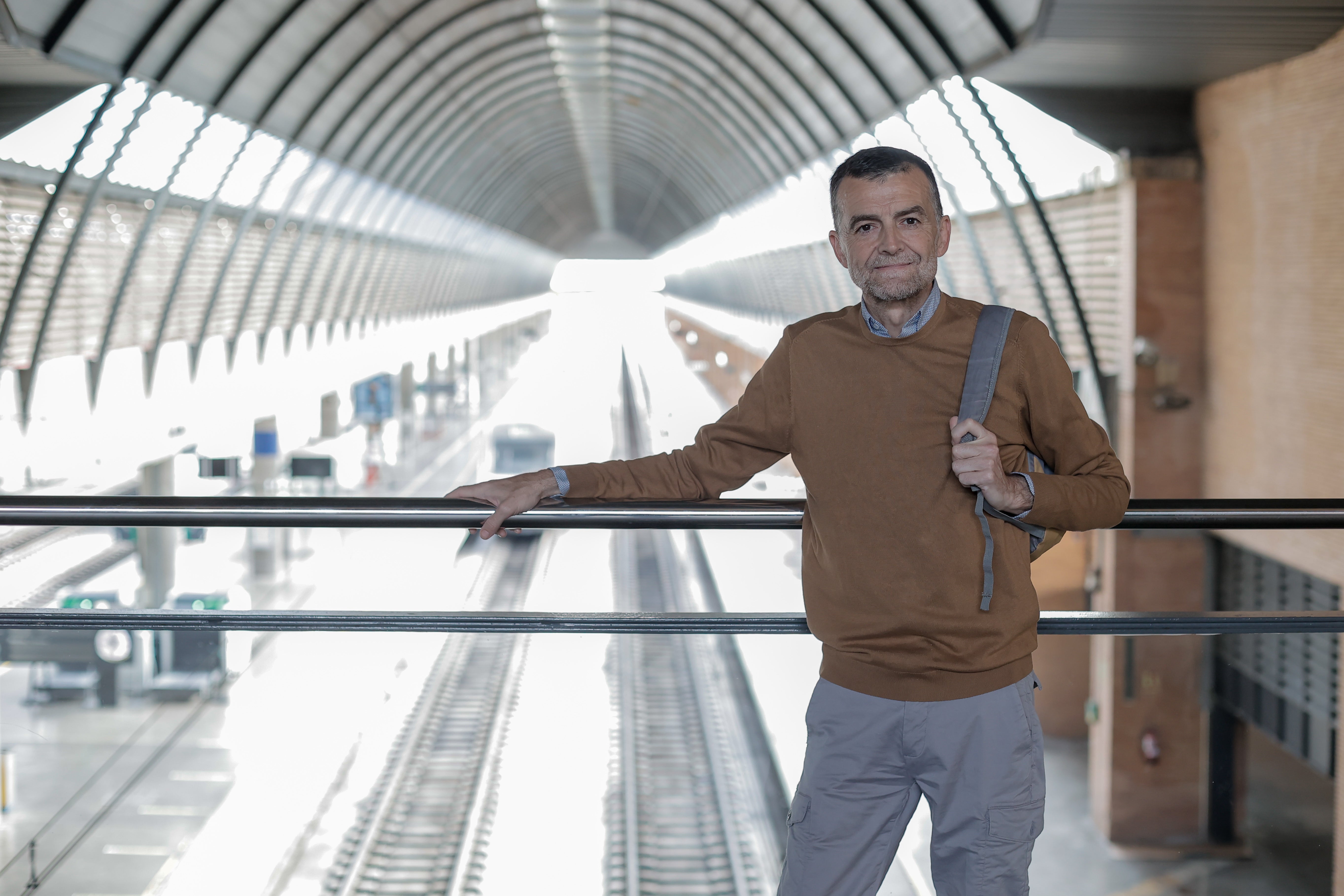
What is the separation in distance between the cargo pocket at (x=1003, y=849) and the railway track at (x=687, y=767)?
2.03ft

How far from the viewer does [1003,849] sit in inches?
93.7

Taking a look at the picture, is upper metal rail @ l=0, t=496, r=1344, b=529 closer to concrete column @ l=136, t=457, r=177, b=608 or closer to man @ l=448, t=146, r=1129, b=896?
concrete column @ l=136, t=457, r=177, b=608

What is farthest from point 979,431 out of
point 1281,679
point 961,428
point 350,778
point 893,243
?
point 1281,679

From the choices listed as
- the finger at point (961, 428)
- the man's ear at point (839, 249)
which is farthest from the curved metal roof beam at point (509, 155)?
the finger at point (961, 428)

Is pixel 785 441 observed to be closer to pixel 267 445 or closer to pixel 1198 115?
pixel 1198 115

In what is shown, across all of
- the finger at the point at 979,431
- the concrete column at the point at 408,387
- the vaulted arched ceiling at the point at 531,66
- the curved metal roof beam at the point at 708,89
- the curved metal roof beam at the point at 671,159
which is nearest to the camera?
the finger at the point at 979,431

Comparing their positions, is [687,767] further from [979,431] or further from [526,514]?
[979,431]

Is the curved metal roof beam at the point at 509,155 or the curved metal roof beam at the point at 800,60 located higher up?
the curved metal roof beam at the point at 509,155

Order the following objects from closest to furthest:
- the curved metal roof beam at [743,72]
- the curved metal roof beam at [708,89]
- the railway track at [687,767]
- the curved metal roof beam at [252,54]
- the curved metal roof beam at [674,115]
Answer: the railway track at [687,767]
the curved metal roof beam at [252,54]
the curved metal roof beam at [743,72]
the curved metal roof beam at [708,89]
the curved metal roof beam at [674,115]

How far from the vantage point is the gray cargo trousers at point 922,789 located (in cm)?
237

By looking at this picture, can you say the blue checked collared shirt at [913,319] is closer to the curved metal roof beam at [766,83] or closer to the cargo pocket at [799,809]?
the cargo pocket at [799,809]

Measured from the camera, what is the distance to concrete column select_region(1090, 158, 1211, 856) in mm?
3150

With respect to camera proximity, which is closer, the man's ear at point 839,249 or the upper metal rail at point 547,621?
the man's ear at point 839,249

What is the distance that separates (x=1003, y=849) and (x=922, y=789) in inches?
7.3
